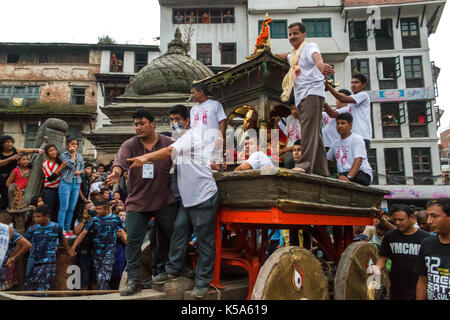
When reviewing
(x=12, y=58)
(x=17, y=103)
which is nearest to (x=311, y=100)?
(x=17, y=103)

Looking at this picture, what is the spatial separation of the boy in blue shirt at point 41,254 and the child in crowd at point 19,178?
5.12ft

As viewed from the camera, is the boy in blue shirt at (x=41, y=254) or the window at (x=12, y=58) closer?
the boy in blue shirt at (x=41, y=254)

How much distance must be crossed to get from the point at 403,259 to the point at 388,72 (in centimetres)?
2553

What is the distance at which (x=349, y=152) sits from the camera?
15.6ft

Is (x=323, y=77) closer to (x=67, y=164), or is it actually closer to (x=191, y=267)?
(x=191, y=267)

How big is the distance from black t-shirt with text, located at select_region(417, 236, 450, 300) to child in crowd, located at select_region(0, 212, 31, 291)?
17.1ft

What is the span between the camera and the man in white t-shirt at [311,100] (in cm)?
390

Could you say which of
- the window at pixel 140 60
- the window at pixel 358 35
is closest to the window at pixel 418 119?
the window at pixel 358 35

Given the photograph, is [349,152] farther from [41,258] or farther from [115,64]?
[115,64]

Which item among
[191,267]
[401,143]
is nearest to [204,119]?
[191,267]

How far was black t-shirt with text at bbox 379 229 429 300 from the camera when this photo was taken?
420cm

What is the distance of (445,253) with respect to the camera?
315 cm

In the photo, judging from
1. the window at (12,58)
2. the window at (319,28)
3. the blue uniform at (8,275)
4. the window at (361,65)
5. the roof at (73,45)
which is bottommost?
the blue uniform at (8,275)

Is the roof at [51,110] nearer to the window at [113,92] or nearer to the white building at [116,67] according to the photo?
the white building at [116,67]
